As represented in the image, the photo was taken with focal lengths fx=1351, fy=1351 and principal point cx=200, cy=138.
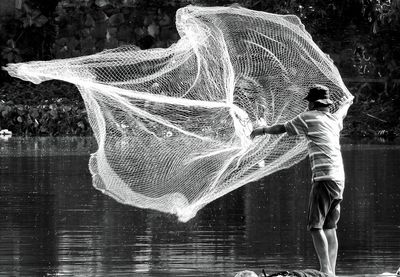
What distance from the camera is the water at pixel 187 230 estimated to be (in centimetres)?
1163

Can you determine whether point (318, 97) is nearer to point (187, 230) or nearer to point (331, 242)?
point (331, 242)

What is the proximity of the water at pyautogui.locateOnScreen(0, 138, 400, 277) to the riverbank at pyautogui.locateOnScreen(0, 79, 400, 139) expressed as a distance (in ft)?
35.6

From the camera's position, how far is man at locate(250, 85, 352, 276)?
10.4m

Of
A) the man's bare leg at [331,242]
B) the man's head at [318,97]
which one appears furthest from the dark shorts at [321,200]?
the man's head at [318,97]

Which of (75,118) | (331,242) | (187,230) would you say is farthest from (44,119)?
(331,242)

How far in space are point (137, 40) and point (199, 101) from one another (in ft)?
80.9

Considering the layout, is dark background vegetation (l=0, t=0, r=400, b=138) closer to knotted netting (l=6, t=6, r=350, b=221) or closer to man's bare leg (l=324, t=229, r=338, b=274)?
knotted netting (l=6, t=6, r=350, b=221)

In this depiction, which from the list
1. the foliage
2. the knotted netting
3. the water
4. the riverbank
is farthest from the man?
the foliage

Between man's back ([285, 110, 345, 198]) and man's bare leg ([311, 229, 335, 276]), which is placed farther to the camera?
man's back ([285, 110, 345, 198])

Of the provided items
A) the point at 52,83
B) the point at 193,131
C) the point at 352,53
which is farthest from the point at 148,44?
the point at 193,131

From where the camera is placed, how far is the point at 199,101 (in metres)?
12.7

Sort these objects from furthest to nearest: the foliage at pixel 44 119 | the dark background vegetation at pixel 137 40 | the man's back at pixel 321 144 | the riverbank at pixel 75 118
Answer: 1. the foliage at pixel 44 119
2. the dark background vegetation at pixel 137 40
3. the riverbank at pixel 75 118
4. the man's back at pixel 321 144

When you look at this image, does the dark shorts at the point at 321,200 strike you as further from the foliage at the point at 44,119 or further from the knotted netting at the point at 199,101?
the foliage at the point at 44,119

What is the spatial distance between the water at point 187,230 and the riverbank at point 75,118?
10863 mm
